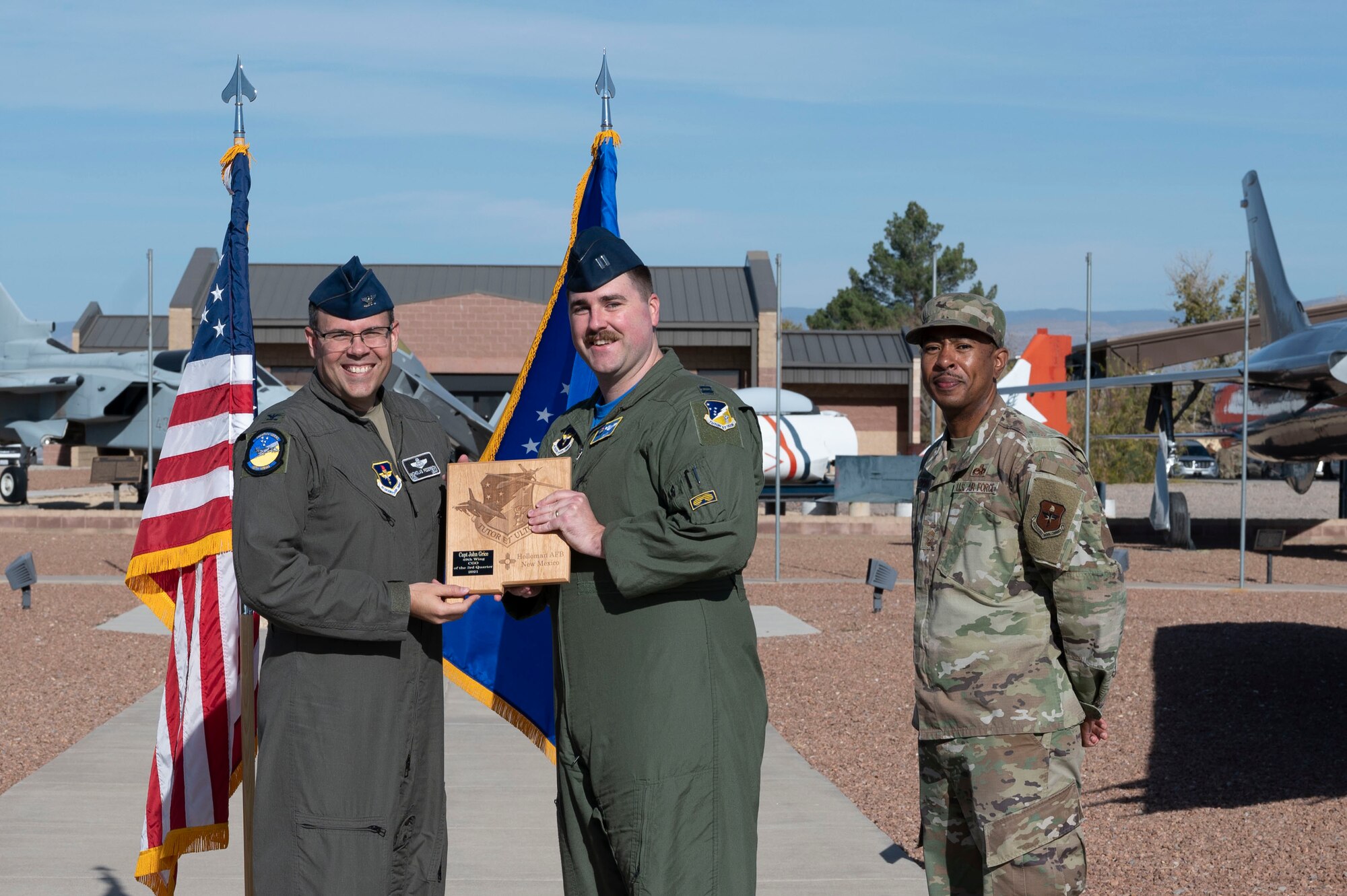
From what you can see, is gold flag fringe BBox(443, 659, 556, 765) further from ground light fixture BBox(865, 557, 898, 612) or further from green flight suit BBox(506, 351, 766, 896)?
ground light fixture BBox(865, 557, 898, 612)

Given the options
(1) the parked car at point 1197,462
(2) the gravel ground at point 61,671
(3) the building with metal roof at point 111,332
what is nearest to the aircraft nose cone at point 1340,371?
(2) the gravel ground at point 61,671

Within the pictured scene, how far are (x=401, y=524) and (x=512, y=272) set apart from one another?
41.6 metres

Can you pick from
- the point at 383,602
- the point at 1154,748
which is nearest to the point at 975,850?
the point at 383,602

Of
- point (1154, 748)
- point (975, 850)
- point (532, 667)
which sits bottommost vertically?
point (1154, 748)

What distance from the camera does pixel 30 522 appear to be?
23.2 metres

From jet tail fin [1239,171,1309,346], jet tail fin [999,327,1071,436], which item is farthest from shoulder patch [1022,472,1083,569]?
jet tail fin [999,327,1071,436]

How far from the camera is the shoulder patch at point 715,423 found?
2980 millimetres

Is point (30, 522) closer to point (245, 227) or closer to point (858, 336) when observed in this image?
point (245, 227)

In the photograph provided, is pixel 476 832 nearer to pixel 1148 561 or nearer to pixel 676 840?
pixel 676 840

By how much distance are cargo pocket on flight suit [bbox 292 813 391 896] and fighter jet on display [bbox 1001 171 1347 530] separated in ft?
57.2

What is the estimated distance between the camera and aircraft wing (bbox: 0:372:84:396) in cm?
2889

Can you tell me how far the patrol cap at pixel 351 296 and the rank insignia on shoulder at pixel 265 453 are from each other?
38 centimetres

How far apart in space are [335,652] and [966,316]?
1.98 m

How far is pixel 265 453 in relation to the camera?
3.26 metres
